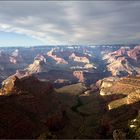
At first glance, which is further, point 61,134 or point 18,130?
point 61,134

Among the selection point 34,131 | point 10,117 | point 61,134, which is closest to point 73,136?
point 61,134

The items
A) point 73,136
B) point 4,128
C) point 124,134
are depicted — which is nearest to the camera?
point 124,134

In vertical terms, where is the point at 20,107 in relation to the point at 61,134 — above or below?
above

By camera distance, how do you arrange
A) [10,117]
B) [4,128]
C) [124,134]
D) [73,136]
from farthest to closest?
1. [73,136]
2. [10,117]
3. [4,128]
4. [124,134]

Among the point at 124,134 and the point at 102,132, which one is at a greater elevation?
the point at 124,134

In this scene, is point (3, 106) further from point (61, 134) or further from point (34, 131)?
point (61, 134)

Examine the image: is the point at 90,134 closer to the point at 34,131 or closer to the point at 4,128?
the point at 34,131

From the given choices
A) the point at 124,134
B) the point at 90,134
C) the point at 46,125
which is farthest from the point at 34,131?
the point at 124,134

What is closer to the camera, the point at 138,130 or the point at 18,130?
the point at 138,130

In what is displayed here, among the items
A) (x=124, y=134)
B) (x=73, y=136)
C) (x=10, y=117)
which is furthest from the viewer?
(x=73, y=136)
